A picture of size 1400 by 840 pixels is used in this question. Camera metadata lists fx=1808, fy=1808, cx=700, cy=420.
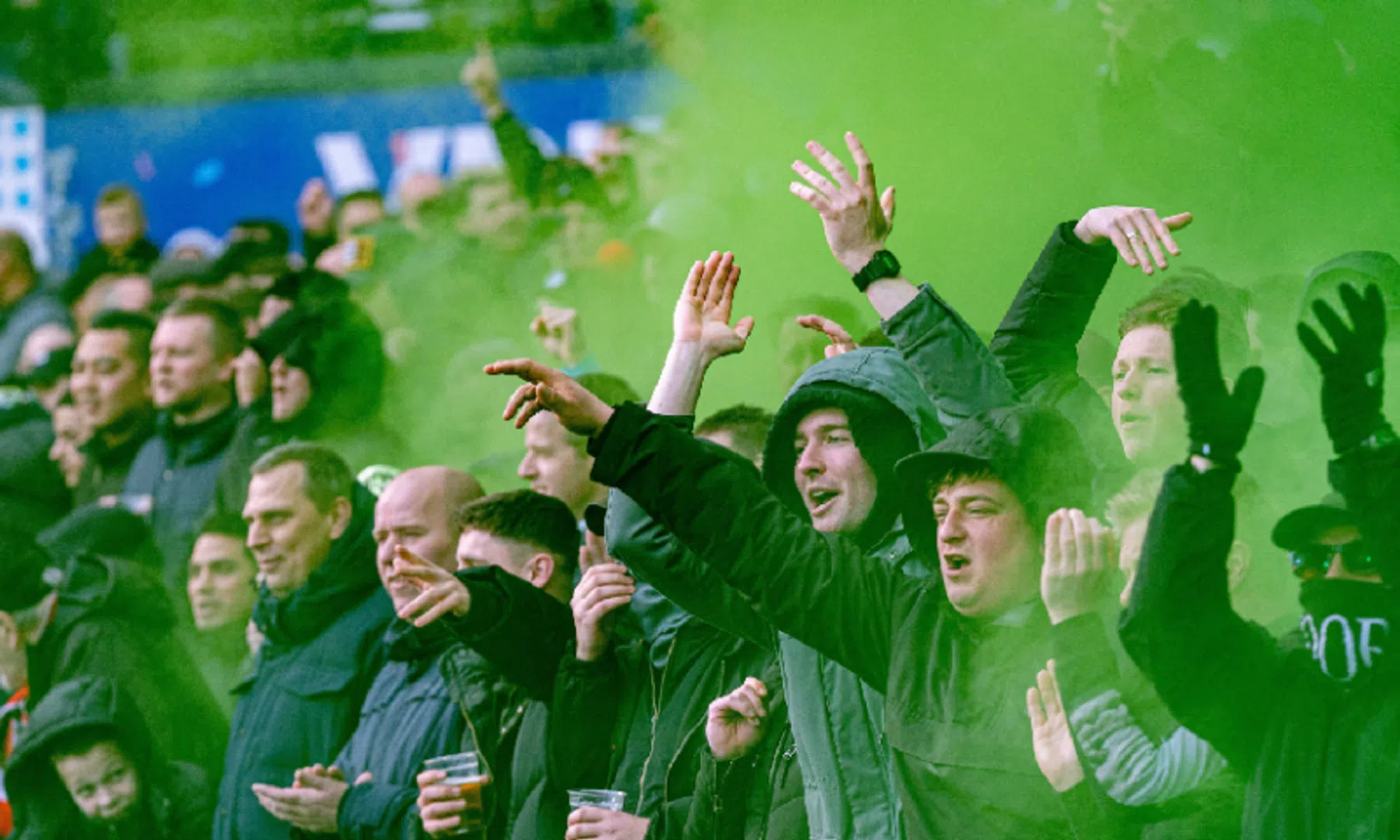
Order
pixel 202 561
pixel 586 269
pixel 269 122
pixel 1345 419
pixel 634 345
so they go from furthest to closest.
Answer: pixel 269 122 < pixel 586 269 < pixel 634 345 < pixel 202 561 < pixel 1345 419

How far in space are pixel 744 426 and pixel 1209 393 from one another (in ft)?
4.50

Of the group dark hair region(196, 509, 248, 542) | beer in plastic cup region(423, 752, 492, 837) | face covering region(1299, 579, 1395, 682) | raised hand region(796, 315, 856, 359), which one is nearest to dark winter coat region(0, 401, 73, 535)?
dark hair region(196, 509, 248, 542)

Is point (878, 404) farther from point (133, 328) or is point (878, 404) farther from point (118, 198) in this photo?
point (118, 198)

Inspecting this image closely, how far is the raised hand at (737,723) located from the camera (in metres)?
3.06

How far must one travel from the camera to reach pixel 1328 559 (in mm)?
2512

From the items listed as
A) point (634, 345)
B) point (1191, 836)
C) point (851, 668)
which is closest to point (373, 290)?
point (634, 345)

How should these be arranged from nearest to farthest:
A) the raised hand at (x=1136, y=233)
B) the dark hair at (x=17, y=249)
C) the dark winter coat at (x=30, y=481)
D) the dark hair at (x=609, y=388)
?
1. the raised hand at (x=1136, y=233)
2. the dark hair at (x=609, y=388)
3. the dark winter coat at (x=30, y=481)
4. the dark hair at (x=17, y=249)

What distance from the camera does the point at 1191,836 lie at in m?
2.50

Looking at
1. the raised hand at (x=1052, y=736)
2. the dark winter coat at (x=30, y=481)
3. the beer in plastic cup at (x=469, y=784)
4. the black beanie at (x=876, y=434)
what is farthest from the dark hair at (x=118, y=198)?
the raised hand at (x=1052, y=736)

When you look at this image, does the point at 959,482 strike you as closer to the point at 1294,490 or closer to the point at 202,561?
the point at 1294,490

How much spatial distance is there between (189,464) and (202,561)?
58cm

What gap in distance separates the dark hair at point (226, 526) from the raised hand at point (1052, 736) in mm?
2768

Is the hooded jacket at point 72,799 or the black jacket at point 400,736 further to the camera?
the hooded jacket at point 72,799

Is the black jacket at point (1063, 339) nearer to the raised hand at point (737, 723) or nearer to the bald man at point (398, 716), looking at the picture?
the raised hand at point (737, 723)
